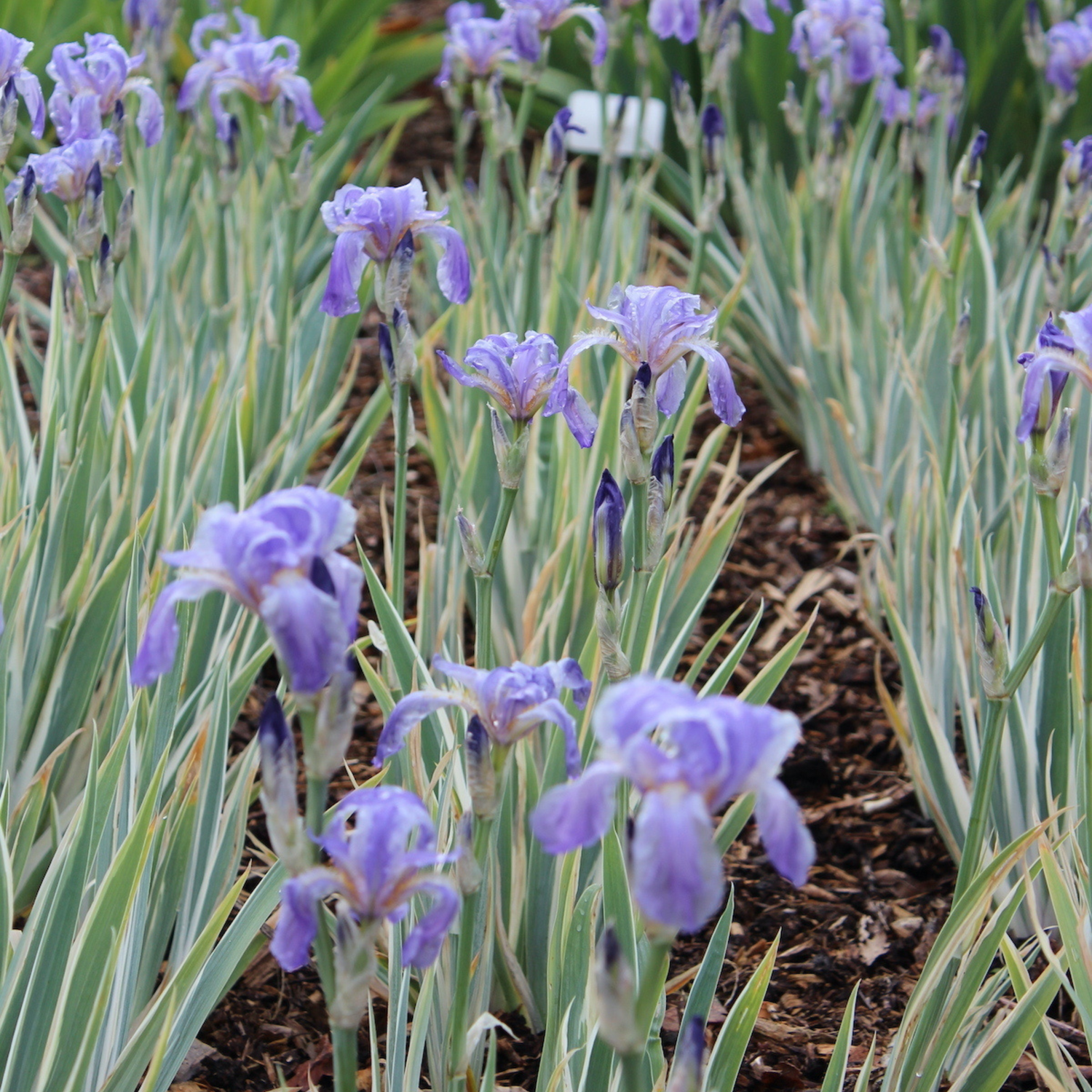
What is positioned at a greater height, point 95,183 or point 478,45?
point 478,45

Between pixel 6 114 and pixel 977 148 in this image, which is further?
pixel 977 148

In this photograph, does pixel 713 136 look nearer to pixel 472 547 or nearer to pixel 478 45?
pixel 478 45

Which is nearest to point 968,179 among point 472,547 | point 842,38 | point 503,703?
point 842,38

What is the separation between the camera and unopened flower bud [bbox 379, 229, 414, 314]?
3.78ft

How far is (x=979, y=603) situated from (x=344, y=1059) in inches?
24.0

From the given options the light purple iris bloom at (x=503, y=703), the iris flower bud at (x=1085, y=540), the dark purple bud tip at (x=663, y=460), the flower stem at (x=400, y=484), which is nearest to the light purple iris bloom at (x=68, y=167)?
the flower stem at (x=400, y=484)

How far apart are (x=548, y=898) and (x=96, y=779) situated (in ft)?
1.51

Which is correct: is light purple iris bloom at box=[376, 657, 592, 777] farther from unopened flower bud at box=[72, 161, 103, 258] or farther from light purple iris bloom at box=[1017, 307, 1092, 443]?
unopened flower bud at box=[72, 161, 103, 258]

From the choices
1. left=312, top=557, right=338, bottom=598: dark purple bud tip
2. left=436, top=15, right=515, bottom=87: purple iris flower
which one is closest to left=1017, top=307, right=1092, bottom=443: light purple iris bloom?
left=312, top=557, right=338, bottom=598: dark purple bud tip

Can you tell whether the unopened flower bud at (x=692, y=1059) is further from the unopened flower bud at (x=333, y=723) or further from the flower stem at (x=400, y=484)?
the flower stem at (x=400, y=484)

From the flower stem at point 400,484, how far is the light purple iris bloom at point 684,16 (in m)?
1.23

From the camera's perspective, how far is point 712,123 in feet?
6.20

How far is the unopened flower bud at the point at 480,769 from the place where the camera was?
0.75 metres

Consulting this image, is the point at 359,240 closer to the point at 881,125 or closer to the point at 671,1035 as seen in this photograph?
the point at 671,1035
